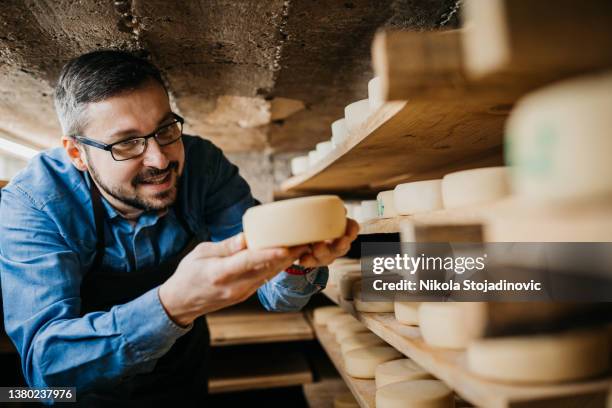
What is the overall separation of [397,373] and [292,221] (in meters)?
0.77

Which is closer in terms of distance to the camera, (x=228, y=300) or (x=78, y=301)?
(x=228, y=300)

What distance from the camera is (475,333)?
87cm

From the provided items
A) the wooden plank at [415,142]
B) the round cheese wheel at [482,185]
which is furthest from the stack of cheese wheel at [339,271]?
the round cheese wheel at [482,185]

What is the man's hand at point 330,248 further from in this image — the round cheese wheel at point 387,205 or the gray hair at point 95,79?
the gray hair at point 95,79

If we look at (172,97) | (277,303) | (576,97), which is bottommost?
(277,303)

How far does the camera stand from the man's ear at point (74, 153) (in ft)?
5.48

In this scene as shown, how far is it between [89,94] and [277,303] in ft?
3.39

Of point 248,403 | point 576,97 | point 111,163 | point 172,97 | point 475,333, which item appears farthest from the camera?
point 248,403

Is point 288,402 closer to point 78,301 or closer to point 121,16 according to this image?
point 78,301

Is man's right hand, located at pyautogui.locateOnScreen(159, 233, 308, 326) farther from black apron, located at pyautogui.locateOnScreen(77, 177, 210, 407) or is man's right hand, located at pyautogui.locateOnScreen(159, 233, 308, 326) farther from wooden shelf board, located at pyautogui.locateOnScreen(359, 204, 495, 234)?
black apron, located at pyautogui.locateOnScreen(77, 177, 210, 407)

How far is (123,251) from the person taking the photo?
1795 mm

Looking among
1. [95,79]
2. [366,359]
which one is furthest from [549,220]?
[95,79]

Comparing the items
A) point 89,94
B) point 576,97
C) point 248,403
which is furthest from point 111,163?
point 248,403

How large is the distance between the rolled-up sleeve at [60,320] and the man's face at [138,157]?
27 centimetres
